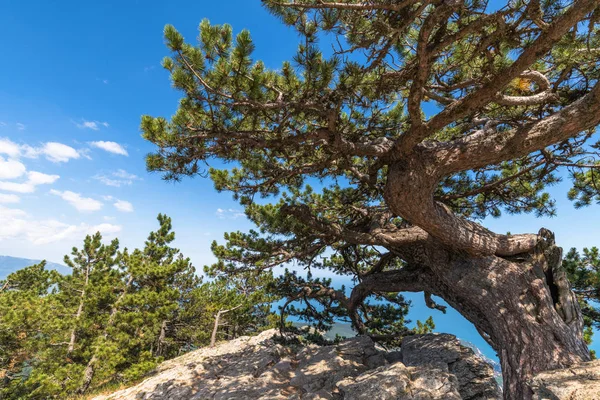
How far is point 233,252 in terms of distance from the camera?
6.34 m

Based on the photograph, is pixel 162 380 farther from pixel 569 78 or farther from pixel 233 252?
pixel 569 78

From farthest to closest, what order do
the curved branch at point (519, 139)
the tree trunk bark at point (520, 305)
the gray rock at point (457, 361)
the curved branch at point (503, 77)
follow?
the gray rock at point (457, 361) → the tree trunk bark at point (520, 305) → the curved branch at point (519, 139) → the curved branch at point (503, 77)

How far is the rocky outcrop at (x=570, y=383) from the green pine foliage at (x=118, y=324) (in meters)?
6.71

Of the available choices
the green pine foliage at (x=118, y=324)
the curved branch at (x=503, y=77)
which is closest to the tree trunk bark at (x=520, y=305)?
the curved branch at (x=503, y=77)

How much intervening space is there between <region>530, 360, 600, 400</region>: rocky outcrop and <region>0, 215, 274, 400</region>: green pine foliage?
671cm

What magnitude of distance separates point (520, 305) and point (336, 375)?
3688mm

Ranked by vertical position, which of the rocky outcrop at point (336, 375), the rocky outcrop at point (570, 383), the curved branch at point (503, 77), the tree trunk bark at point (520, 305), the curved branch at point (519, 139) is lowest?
the rocky outcrop at point (336, 375)

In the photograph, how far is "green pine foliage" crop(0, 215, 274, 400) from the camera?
9.64 meters

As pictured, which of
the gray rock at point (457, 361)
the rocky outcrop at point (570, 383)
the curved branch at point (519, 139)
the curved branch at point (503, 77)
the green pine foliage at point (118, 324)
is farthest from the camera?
the green pine foliage at point (118, 324)

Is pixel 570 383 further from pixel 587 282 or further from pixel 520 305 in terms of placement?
pixel 587 282

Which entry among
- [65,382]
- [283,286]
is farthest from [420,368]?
[65,382]

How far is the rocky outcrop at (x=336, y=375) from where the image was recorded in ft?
A: 13.7

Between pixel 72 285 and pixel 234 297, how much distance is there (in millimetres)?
12007

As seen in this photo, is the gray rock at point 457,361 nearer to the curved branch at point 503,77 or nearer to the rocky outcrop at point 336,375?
the rocky outcrop at point 336,375
